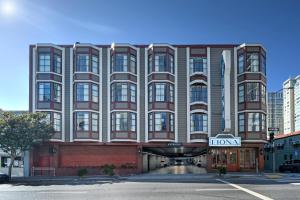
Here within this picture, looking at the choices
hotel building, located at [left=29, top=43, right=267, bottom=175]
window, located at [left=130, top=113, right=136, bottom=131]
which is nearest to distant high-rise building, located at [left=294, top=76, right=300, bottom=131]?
hotel building, located at [left=29, top=43, right=267, bottom=175]

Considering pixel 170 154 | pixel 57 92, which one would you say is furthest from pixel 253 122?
pixel 170 154

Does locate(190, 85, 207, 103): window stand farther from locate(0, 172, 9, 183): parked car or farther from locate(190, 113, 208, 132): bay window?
locate(0, 172, 9, 183): parked car

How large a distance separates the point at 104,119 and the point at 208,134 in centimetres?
1110

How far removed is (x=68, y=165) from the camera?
139ft

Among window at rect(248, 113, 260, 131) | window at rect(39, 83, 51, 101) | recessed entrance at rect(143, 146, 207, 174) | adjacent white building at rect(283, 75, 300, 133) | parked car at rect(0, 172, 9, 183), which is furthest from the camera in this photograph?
adjacent white building at rect(283, 75, 300, 133)

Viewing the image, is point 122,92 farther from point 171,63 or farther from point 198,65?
point 198,65

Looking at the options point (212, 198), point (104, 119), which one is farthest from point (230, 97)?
point (212, 198)

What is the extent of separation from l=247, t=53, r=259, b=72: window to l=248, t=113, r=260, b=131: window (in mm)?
4660

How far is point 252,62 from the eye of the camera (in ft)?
138

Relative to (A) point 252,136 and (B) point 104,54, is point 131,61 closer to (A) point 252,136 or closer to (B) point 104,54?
(B) point 104,54

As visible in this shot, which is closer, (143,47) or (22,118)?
(22,118)

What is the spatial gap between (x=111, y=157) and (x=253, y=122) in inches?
600

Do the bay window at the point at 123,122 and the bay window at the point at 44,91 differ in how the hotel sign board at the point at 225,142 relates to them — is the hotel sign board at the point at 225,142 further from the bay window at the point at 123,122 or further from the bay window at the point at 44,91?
the bay window at the point at 44,91

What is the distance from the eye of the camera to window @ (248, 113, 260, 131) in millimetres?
41469
